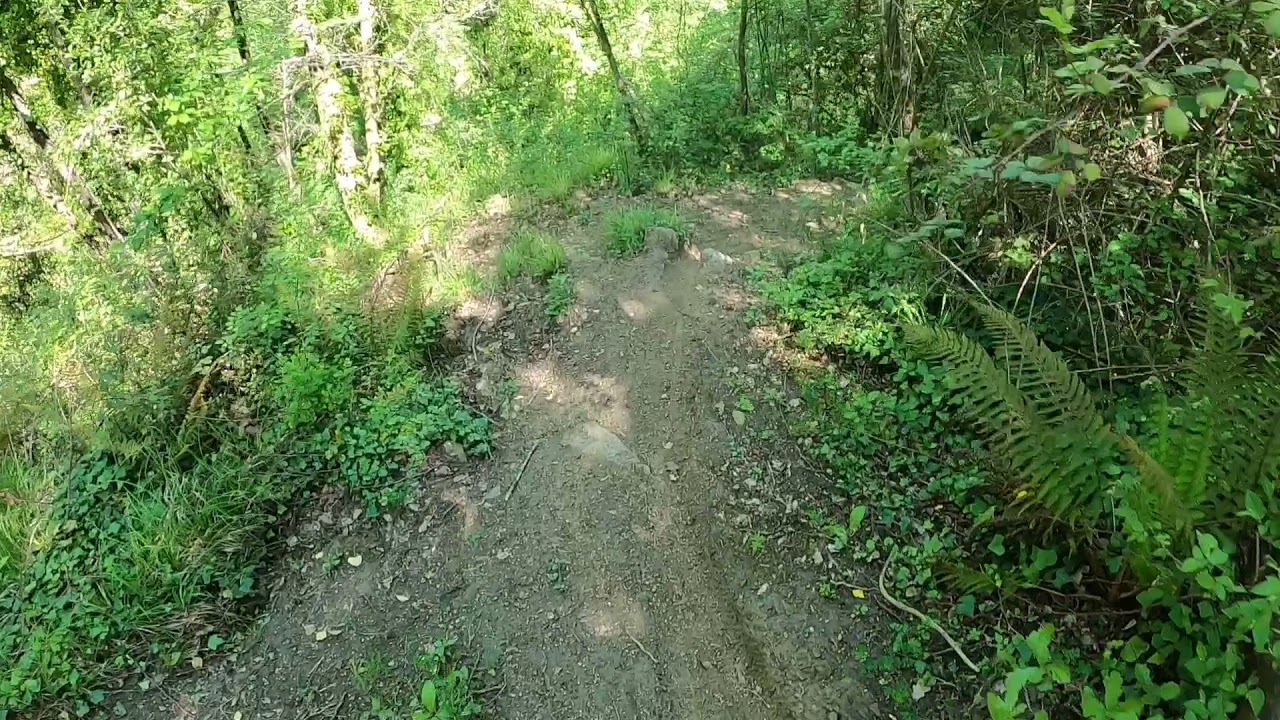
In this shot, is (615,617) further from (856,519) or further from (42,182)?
(42,182)

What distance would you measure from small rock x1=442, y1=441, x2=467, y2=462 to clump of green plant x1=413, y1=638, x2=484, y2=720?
3.78 feet

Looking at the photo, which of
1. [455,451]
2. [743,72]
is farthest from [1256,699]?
[743,72]

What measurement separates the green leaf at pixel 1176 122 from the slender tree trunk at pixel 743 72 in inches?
233

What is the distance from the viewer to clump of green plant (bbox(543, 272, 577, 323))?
5.43 meters

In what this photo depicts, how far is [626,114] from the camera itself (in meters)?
7.77

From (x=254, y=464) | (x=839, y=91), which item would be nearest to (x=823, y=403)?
(x=254, y=464)

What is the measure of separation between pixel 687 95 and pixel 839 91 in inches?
61.2

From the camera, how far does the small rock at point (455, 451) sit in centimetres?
462

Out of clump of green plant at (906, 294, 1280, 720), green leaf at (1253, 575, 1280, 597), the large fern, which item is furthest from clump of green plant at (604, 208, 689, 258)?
green leaf at (1253, 575, 1280, 597)

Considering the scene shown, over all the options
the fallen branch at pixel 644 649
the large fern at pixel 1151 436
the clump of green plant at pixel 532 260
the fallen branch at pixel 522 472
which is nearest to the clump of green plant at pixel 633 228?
the clump of green plant at pixel 532 260

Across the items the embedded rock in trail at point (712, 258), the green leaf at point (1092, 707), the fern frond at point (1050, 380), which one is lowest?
the green leaf at point (1092, 707)

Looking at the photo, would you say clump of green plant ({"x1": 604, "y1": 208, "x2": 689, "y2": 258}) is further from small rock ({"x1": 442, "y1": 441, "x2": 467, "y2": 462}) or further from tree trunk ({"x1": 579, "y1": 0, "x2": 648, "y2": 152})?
small rock ({"x1": 442, "y1": 441, "x2": 467, "y2": 462})

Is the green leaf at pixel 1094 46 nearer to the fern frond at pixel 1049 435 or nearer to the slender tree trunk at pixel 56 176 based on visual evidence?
the fern frond at pixel 1049 435

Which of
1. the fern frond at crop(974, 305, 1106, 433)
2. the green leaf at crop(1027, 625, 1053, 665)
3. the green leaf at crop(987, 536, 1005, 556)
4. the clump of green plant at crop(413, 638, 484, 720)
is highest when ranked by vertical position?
the fern frond at crop(974, 305, 1106, 433)
